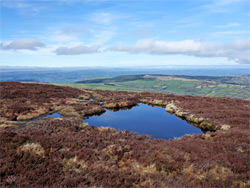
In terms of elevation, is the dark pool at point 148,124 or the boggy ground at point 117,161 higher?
the boggy ground at point 117,161

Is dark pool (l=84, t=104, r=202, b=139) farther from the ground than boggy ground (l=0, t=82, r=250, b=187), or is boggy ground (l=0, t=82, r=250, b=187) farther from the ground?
boggy ground (l=0, t=82, r=250, b=187)

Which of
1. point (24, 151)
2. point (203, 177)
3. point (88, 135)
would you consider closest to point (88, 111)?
point (88, 135)

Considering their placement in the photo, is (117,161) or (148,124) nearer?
(117,161)

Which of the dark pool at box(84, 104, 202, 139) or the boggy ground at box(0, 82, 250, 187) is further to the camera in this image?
the dark pool at box(84, 104, 202, 139)

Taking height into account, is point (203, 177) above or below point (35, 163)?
below

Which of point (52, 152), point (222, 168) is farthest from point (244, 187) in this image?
point (52, 152)

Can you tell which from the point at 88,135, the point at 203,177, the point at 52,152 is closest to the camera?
the point at 203,177

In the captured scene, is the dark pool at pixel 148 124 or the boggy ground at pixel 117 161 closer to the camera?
the boggy ground at pixel 117 161

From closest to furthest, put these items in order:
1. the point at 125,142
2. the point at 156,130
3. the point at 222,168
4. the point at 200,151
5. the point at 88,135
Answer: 1. the point at 222,168
2. the point at 200,151
3. the point at 125,142
4. the point at 88,135
5. the point at 156,130

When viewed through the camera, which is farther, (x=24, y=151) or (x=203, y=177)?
(x=24, y=151)

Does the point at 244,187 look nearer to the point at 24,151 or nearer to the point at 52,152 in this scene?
the point at 52,152
